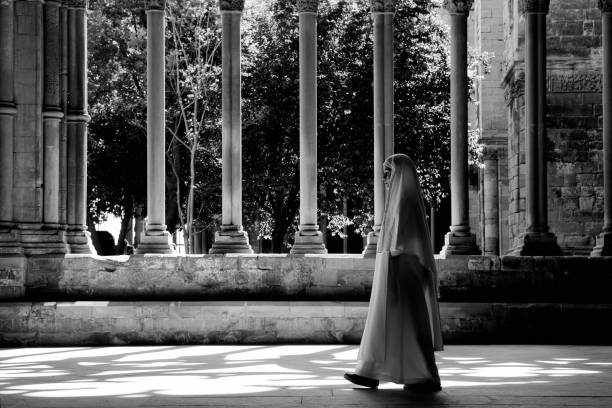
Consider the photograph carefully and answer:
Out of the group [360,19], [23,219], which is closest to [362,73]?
[360,19]

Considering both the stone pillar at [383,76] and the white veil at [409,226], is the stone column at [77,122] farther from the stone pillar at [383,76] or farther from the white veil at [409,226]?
the white veil at [409,226]

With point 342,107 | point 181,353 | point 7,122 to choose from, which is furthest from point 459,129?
point 342,107

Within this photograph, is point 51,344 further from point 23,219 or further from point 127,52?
point 127,52

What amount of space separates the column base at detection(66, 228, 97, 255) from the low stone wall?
2.68 feet

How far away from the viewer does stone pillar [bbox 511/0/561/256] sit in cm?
1917

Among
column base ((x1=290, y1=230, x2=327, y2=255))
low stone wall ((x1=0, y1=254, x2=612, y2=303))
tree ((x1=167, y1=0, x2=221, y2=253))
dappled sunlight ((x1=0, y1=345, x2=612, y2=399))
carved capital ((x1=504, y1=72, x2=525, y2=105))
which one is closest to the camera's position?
dappled sunlight ((x1=0, y1=345, x2=612, y2=399))

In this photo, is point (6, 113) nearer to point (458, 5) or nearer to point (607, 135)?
point (458, 5)

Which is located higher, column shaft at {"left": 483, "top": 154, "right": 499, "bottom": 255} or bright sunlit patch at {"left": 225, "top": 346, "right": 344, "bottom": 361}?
column shaft at {"left": 483, "top": 154, "right": 499, "bottom": 255}

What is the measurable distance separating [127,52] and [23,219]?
17.6 meters

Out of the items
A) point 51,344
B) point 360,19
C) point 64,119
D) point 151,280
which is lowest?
point 51,344

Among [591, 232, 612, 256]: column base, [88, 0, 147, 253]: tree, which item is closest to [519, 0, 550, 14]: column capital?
[591, 232, 612, 256]: column base

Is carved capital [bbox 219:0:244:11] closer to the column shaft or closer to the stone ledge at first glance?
the stone ledge

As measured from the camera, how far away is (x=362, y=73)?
106ft

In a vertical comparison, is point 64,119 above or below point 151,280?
above
